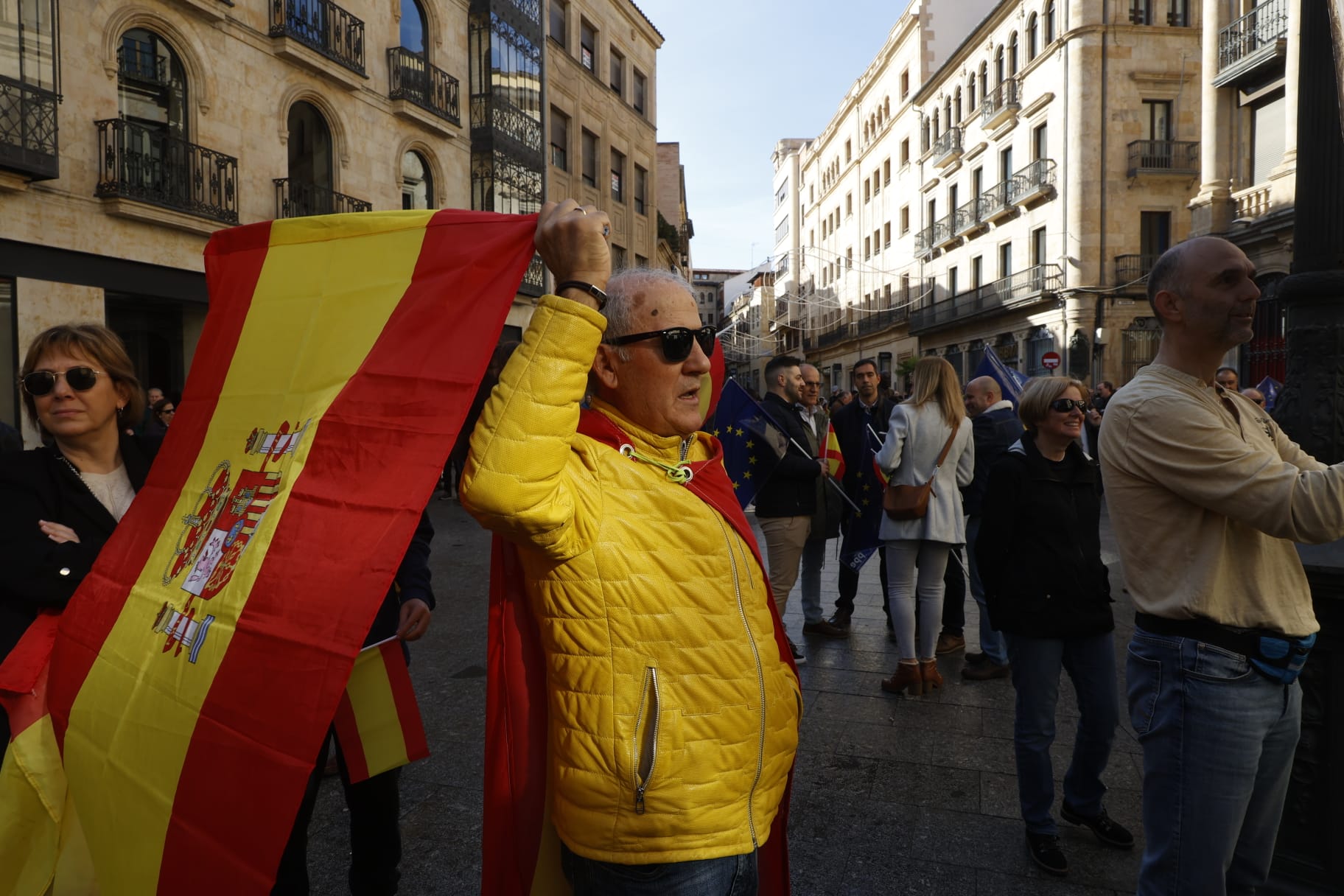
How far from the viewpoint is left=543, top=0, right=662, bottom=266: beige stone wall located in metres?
25.6

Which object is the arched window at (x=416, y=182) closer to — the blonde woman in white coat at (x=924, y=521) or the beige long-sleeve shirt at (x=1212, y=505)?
the blonde woman in white coat at (x=924, y=521)

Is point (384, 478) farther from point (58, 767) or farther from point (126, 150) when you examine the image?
point (126, 150)

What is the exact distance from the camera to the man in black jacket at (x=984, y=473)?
5.21 metres

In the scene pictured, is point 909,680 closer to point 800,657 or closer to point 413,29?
point 800,657

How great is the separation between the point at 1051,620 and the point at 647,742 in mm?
2166

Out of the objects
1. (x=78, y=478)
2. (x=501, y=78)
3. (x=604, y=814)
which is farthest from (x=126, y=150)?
(x=604, y=814)

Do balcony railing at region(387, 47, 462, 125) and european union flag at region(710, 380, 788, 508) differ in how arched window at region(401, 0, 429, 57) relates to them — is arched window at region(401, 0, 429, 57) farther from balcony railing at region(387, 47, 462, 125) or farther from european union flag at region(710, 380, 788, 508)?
european union flag at region(710, 380, 788, 508)

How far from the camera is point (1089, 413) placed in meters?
8.04

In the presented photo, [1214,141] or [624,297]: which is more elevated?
[1214,141]

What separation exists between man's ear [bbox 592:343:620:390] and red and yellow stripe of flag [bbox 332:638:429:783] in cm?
136

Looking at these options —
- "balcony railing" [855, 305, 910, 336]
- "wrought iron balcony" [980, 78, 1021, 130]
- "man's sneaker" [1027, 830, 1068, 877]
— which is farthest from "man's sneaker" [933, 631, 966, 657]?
"balcony railing" [855, 305, 910, 336]

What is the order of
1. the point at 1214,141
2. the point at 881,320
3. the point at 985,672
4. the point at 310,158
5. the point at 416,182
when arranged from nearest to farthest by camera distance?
the point at 985,672 < the point at 310,158 < the point at 416,182 < the point at 1214,141 < the point at 881,320

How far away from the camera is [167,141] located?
42.6 feet

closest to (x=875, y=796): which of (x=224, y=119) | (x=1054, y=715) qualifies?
(x=1054, y=715)
